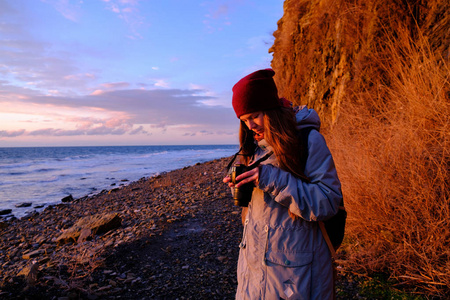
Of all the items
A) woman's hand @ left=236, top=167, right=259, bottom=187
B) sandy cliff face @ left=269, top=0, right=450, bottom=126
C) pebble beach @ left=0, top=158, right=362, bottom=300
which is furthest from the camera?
sandy cliff face @ left=269, top=0, right=450, bottom=126

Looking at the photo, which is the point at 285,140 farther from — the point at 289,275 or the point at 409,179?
the point at 409,179

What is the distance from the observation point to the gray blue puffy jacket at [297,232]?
1.34 m

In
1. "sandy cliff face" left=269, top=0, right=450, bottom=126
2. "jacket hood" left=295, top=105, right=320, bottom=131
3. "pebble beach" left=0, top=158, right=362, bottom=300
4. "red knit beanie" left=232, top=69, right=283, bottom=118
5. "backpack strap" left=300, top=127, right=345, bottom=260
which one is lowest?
"pebble beach" left=0, top=158, right=362, bottom=300

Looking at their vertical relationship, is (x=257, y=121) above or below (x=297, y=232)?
above

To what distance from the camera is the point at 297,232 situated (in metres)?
1.42

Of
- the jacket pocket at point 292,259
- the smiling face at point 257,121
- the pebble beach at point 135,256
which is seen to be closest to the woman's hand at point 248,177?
the smiling face at point 257,121

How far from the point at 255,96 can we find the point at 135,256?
3.57 meters

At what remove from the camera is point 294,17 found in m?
10.5

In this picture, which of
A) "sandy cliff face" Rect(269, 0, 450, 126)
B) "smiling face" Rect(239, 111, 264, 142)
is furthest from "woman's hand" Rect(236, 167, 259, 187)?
"sandy cliff face" Rect(269, 0, 450, 126)

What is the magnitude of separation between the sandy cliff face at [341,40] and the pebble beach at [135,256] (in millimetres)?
3652

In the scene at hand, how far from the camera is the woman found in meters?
Answer: 1.35

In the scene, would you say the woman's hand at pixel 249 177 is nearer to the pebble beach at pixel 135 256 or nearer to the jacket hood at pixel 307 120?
the jacket hood at pixel 307 120

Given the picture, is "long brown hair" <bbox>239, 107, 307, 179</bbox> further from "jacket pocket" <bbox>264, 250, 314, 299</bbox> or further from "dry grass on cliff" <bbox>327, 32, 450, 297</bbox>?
"dry grass on cliff" <bbox>327, 32, 450, 297</bbox>

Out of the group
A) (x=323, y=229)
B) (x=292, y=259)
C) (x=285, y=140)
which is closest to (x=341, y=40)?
(x=285, y=140)
